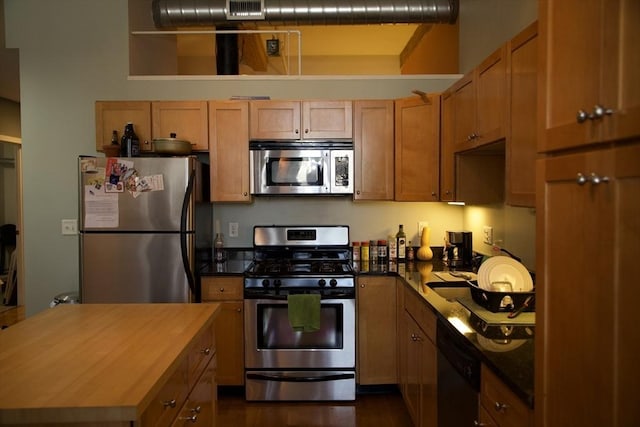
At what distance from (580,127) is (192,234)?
2.38m

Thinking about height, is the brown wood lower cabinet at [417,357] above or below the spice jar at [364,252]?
below

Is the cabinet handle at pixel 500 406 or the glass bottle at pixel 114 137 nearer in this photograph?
the cabinet handle at pixel 500 406

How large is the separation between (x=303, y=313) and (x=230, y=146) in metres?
1.32

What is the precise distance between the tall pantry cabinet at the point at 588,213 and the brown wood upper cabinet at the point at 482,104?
100 centimetres

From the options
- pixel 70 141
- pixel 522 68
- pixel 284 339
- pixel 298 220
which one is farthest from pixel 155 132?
pixel 522 68

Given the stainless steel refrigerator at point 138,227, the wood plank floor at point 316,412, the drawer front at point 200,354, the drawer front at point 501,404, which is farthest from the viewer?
the stainless steel refrigerator at point 138,227

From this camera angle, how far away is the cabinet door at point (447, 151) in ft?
8.71

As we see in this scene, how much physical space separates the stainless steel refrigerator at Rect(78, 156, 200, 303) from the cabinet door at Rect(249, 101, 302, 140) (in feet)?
1.91

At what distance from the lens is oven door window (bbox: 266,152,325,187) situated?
2.99 meters

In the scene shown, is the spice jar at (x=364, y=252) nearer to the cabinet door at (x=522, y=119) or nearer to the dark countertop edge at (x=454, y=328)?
the dark countertop edge at (x=454, y=328)

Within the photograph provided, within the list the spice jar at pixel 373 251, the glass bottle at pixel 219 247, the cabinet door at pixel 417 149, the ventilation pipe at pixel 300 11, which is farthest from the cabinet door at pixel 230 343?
the ventilation pipe at pixel 300 11

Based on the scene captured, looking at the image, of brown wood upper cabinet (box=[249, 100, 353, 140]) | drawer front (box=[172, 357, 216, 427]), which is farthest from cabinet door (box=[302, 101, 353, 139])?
drawer front (box=[172, 357, 216, 427])

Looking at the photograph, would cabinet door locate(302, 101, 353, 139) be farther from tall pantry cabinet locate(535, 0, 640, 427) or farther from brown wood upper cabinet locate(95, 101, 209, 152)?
tall pantry cabinet locate(535, 0, 640, 427)

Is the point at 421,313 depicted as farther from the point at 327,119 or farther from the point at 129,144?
the point at 129,144
